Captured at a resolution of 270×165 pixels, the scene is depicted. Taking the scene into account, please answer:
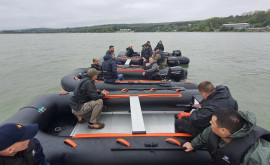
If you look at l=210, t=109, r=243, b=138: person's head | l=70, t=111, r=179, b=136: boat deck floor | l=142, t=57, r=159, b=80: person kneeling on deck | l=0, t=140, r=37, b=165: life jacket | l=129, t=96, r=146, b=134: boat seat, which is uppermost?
l=210, t=109, r=243, b=138: person's head

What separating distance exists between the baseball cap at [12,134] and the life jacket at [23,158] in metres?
0.17

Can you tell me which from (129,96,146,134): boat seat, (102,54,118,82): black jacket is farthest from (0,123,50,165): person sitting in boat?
(102,54,118,82): black jacket

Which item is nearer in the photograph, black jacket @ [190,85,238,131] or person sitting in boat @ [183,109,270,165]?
person sitting in boat @ [183,109,270,165]

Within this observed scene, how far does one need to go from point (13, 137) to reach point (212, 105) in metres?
1.81

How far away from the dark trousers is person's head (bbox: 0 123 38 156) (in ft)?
5.53

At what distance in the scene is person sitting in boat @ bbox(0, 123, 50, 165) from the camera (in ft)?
3.37

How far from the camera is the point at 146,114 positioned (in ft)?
10.8

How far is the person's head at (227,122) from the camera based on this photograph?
4.17ft

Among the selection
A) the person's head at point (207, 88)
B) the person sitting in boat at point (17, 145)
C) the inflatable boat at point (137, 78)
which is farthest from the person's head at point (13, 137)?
the inflatable boat at point (137, 78)

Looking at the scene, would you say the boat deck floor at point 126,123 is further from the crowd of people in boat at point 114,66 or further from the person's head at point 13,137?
the person's head at point 13,137

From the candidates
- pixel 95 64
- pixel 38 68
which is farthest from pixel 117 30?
pixel 95 64

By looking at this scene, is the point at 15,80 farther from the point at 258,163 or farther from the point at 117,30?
the point at 117,30

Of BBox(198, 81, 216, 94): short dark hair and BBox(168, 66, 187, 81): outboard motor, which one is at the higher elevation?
BBox(198, 81, 216, 94): short dark hair

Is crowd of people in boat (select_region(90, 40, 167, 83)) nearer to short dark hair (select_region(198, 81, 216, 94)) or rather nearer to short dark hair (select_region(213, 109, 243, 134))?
short dark hair (select_region(198, 81, 216, 94))
